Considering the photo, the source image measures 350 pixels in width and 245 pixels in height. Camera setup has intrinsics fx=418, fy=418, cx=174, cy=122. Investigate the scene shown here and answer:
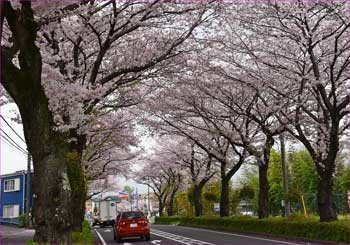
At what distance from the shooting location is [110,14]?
41.2ft

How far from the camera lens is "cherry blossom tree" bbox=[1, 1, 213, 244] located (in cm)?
829

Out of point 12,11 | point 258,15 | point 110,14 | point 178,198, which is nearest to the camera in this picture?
point 12,11

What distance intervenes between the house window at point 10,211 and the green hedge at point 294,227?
28834 millimetres

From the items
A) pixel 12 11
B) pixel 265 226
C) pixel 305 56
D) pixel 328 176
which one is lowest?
pixel 265 226

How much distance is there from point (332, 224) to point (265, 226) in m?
5.65

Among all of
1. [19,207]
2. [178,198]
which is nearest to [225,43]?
[19,207]

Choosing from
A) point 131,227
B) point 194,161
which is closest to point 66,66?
point 131,227

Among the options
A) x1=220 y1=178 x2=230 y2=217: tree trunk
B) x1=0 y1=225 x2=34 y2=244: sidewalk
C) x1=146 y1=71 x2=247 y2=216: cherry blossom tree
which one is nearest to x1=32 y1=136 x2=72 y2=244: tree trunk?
x1=0 y1=225 x2=34 y2=244: sidewalk

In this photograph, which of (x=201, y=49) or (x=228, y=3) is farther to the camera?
(x=201, y=49)

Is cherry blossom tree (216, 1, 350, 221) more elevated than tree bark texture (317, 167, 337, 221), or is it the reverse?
cherry blossom tree (216, 1, 350, 221)

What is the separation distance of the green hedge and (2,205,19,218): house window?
94.6ft

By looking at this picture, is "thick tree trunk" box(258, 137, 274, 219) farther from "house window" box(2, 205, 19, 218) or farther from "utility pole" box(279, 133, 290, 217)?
"house window" box(2, 205, 19, 218)

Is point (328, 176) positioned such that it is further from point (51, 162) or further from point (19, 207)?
point (19, 207)

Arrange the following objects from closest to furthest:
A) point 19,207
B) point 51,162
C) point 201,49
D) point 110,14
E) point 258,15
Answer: point 51,162 < point 110,14 < point 258,15 < point 201,49 < point 19,207
